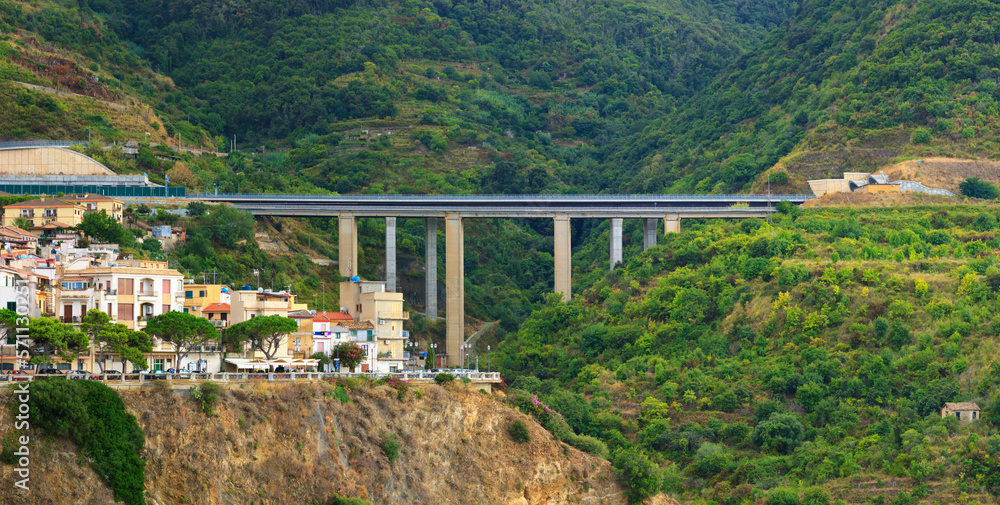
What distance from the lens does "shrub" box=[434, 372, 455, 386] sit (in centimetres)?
7306

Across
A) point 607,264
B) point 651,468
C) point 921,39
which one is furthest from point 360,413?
point 921,39

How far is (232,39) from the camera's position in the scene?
162 meters

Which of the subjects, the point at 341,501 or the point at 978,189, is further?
the point at 978,189

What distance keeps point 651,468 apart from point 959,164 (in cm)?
5003

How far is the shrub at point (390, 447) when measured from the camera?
2667 inches

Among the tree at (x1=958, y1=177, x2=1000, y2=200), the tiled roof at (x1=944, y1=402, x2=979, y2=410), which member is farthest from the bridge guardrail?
the tiled roof at (x1=944, y1=402, x2=979, y2=410)

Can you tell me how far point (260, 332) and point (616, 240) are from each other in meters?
47.1

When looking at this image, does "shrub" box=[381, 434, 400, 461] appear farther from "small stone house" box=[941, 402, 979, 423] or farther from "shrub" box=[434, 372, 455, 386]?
"small stone house" box=[941, 402, 979, 423]

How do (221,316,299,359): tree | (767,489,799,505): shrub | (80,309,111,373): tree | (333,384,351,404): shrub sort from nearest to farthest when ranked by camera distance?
(80,309,111,373): tree → (333,384,351,404): shrub → (221,316,299,359): tree → (767,489,799,505): shrub

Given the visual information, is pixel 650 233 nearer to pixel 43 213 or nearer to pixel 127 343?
pixel 43 213

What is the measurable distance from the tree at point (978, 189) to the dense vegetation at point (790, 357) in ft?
11.9

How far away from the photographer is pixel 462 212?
111 m

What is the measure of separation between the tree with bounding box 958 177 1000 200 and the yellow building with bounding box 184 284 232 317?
199 ft

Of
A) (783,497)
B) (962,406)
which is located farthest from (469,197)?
(962,406)
